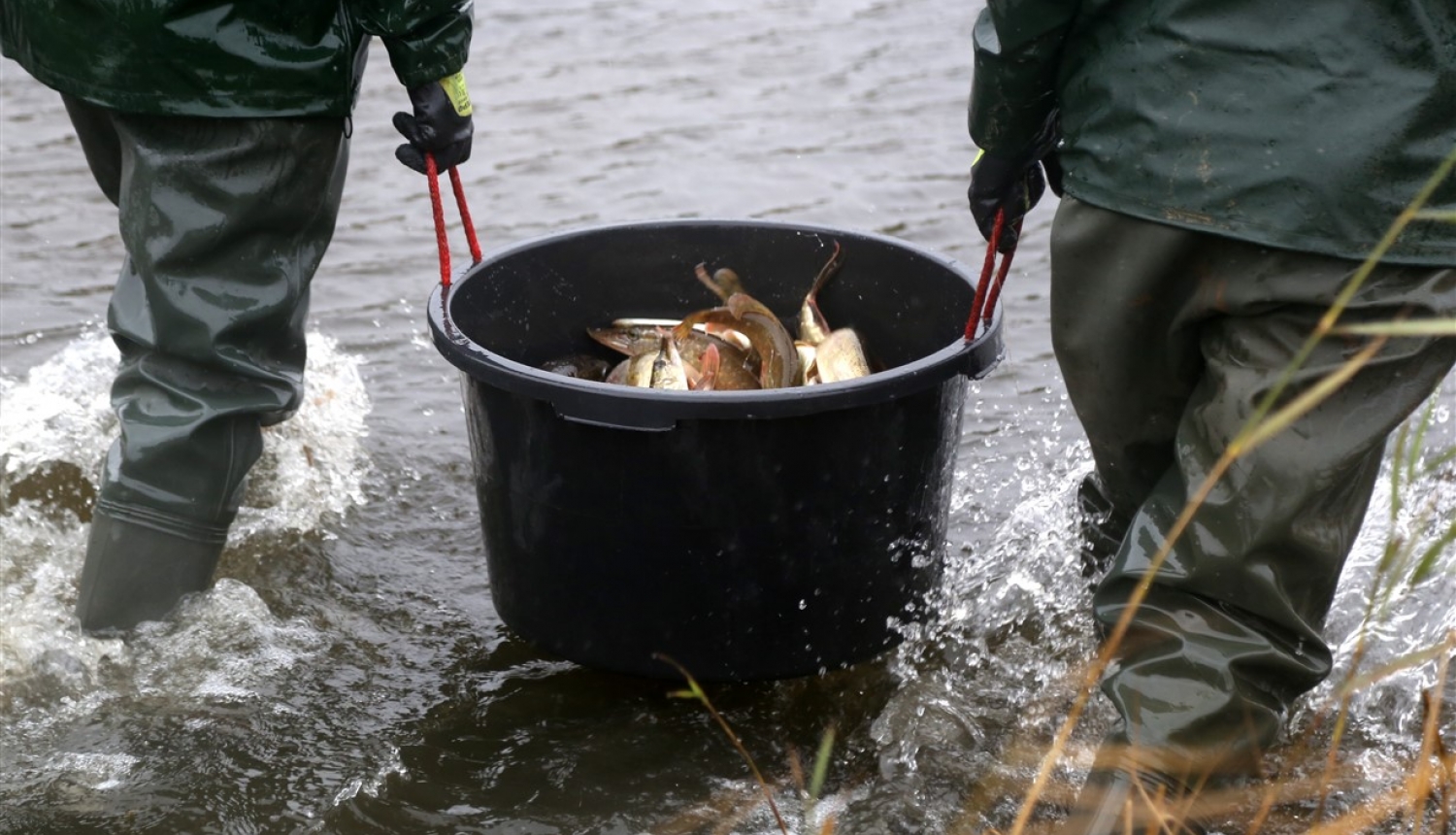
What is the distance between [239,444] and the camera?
295 centimetres

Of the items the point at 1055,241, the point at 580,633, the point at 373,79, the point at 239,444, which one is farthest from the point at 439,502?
the point at 373,79

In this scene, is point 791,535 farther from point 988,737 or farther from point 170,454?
point 170,454

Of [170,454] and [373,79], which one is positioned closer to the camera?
[170,454]

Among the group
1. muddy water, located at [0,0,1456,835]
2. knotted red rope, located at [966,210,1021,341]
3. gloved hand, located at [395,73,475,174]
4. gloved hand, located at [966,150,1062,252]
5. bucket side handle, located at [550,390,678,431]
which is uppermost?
gloved hand, located at [395,73,475,174]

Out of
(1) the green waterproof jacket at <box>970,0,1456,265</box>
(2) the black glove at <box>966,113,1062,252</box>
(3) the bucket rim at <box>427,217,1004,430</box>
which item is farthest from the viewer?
(2) the black glove at <box>966,113,1062,252</box>

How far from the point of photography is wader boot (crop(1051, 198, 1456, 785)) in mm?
2131

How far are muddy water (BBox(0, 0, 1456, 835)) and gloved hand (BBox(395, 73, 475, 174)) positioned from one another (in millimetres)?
981

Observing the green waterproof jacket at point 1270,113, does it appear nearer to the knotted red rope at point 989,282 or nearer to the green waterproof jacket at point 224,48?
the knotted red rope at point 989,282

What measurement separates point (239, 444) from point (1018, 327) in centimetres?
252

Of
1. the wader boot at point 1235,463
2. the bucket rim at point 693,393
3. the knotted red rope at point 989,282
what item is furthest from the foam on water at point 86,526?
the wader boot at point 1235,463

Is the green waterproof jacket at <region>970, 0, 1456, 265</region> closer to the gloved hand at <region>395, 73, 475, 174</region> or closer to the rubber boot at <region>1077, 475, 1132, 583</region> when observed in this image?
the rubber boot at <region>1077, 475, 1132, 583</region>

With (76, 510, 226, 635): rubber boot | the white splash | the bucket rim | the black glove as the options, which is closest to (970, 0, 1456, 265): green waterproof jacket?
the black glove

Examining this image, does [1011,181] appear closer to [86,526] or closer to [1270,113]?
[1270,113]

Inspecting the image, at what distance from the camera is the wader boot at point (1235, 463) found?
2.13 m
